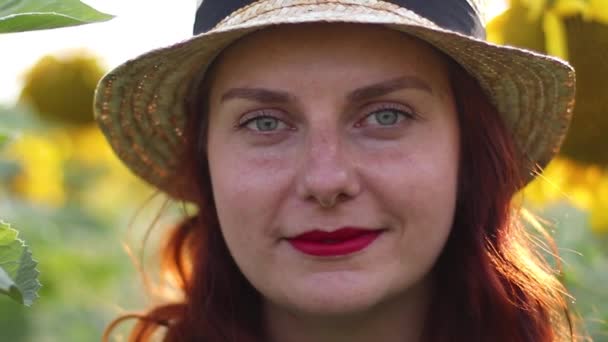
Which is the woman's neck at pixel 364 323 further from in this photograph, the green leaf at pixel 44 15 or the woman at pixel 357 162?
the green leaf at pixel 44 15

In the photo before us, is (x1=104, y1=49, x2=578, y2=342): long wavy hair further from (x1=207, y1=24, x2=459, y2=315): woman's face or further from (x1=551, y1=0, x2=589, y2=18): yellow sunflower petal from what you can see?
(x1=551, y1=0, x2=589, y2=18): yellow sunflower petal

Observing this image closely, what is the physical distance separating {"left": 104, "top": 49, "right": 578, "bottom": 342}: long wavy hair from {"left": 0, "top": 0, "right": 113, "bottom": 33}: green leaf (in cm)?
69

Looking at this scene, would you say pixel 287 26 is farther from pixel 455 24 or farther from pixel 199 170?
pixel 199 170

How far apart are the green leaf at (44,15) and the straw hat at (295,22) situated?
1.56ft

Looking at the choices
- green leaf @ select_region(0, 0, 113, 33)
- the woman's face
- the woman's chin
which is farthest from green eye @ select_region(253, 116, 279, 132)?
green leaf @ select_region(0, 0, 113, 33)

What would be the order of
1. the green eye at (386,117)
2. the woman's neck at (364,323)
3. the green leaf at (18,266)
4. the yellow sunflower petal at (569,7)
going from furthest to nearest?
1. the yellow sunflower petal at (569,7)
2. the woman's neck at (364,323)
3. the green eye at (386,117)
4. the green leaf at (18,266)

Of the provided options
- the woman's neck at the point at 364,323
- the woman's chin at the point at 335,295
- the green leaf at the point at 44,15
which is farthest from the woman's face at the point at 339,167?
the green leaf at the point at 44,15

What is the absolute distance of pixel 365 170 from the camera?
6.16ft

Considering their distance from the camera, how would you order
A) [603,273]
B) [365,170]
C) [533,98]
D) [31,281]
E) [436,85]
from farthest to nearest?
[603,273]
[533,98]
[436,85]
[365,170]
[31,281]

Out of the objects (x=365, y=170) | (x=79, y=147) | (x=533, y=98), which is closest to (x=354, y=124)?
(x=365, y=170)

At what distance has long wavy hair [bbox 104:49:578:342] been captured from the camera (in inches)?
Result: 83.4

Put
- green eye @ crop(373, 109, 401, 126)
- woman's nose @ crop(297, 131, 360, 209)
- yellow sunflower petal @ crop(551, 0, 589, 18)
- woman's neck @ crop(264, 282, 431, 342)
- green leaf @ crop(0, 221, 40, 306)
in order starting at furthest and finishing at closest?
yellow sunflower petal @ crop(551, 0, 589, 18) → woman's neck @ crop(264, 282, 431, 342) → green eye @ crop(373, 109, 401, 126) → woman's nose @ crop(297, 131, 360, 209) → green leaf @ crop(0, 221, 40, 306)

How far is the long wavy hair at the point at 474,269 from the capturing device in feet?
6.95

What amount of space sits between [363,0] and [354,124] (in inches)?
7.5
